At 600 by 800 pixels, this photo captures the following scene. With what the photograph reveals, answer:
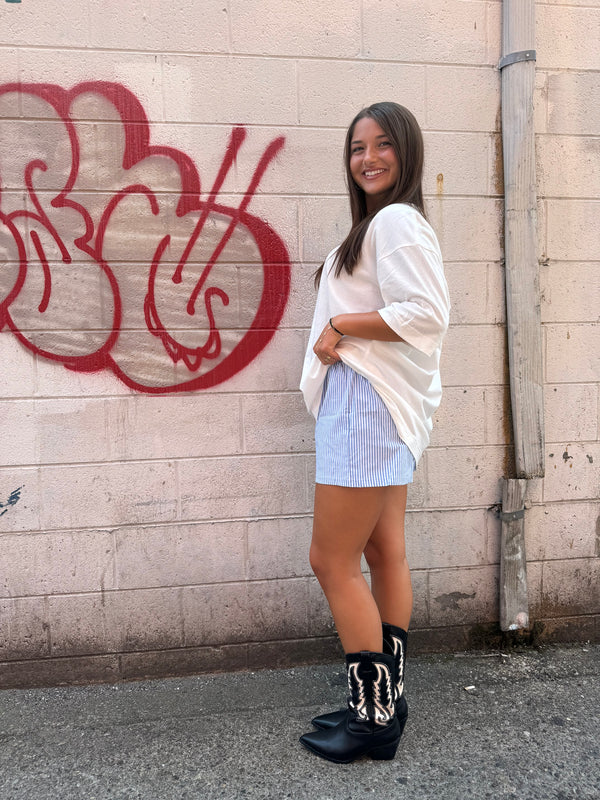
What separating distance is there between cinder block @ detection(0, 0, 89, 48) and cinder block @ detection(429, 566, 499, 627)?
2.44 meters

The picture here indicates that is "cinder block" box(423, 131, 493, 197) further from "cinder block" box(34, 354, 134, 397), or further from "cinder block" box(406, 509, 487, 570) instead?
"cinder block" box(34, 354, 134, 397)

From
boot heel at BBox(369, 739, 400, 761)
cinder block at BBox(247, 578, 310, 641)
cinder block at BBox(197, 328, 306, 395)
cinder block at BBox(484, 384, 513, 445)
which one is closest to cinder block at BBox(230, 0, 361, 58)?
cinder block at BBox(197, 328, 306, 395)

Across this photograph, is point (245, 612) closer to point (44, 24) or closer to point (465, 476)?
point (465, 476)

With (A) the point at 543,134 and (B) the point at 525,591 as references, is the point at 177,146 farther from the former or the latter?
(B) the point at 525,591

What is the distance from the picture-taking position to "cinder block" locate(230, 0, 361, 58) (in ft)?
7.97

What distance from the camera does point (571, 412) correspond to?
8.95ft

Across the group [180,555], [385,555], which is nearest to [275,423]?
[180,555]

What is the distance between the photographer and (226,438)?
2.55 metres

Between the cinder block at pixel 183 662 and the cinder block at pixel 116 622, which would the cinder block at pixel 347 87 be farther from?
the cinder block at pixel 183 662

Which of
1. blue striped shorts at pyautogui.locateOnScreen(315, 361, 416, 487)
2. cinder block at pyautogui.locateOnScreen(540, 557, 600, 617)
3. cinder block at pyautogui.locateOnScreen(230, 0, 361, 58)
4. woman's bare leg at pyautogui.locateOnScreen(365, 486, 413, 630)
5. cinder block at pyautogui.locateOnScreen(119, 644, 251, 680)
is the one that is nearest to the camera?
blue striped shorts at pyautogui.locateOnScreen(315, 361, 416, 487)

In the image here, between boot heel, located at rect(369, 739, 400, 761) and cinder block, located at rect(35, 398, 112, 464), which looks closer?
boot heel, located at rect(369, 739, 400, 761)

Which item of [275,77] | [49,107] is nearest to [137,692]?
[49,107]

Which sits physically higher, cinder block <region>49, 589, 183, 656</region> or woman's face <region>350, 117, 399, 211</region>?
woman's face <region>350, 117, 399, 211</region>

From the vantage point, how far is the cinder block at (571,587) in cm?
276
